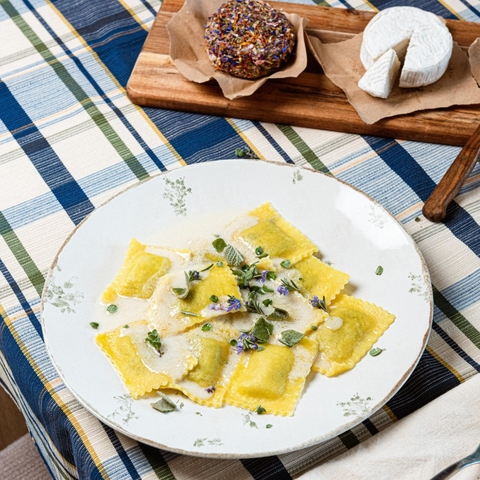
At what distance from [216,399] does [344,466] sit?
405mm

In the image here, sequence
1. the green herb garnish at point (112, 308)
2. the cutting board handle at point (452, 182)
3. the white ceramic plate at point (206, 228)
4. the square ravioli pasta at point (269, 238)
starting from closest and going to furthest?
the white ceramic plate at point (206, 228), the green herb garnish at point (112, 308), the square ravioli pasta at point (269, 238), the cutting board handle at point (452, 182)

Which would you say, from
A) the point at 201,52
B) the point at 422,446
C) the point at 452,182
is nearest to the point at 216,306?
the point at 422,446

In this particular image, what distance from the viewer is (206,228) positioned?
82.5 inches

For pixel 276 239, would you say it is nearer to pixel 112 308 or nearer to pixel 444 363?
pixel 112 308

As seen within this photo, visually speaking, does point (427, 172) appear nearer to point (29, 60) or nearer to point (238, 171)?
point (238, 171)

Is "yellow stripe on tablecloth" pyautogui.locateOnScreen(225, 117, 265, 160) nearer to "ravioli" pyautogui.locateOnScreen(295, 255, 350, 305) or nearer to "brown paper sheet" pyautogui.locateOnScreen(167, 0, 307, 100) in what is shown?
"brown paper sheet" pyautogui.locateOnScreen(167, 0, 307, 100)

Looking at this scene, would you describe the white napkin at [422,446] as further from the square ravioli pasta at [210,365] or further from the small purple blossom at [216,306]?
the small purple blossom at [216,306]

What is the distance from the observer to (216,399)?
5.43 feet

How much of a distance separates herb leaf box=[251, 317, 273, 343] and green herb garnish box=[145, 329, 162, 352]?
0.94ft

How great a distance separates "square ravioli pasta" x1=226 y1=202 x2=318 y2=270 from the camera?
1982 mm

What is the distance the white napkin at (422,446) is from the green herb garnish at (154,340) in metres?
0.56

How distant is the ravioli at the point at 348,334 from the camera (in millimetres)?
1729

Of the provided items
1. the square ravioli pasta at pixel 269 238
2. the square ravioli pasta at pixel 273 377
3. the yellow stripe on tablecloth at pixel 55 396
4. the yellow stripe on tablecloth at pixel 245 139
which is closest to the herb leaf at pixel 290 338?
the square ravioli pasta at pixel 273 377

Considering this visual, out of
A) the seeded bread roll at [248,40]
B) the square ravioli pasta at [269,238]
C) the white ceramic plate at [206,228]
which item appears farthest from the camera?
the seeded bread roll at [248,40]
